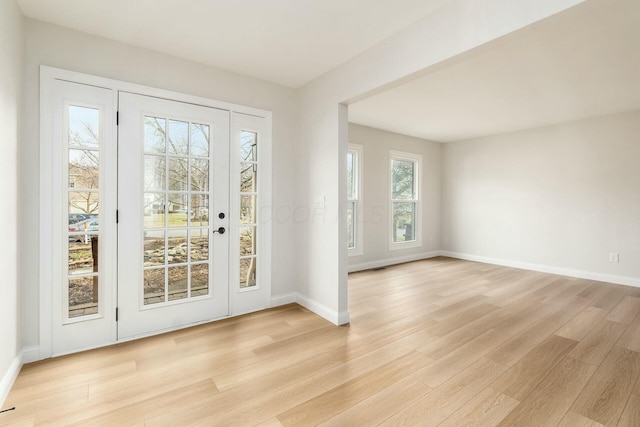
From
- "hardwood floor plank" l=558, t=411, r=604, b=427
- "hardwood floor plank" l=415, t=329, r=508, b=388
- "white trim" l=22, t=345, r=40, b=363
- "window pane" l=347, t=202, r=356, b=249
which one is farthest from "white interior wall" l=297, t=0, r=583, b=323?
"white trim" l=22, t=345, r=40, b=363

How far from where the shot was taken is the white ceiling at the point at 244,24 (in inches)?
84.8

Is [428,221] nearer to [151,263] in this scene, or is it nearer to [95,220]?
[151,263]

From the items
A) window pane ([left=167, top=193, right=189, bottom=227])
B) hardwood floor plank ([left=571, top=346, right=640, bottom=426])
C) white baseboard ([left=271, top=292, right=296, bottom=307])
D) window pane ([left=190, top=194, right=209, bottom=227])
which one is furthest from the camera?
white baseboard ([left=271, top=292, right=296, bottom=307])

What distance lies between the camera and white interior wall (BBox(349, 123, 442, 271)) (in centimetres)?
550

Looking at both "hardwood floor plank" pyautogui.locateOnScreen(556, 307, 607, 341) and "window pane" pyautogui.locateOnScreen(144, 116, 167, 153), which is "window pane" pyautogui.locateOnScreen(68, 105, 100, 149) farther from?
"hardwood floor plank" pyautogui.locateOnScreen(556, 307, 607, 341)

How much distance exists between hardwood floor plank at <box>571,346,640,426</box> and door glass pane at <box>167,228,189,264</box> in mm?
3221

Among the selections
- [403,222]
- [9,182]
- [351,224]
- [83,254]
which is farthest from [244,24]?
[403,222]

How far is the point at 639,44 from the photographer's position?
259cm

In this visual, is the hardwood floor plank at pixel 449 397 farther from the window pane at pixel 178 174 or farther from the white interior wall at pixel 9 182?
the window pane at pixel 178 174

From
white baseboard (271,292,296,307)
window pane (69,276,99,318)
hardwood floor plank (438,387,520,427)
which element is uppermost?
window pane (69,276,99,318)

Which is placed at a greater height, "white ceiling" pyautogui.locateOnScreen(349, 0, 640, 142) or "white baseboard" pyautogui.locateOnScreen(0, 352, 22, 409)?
"white ceiling" pyautogui.locateOnScreen(349, 0, 640, 142)

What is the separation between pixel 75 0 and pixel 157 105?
0.87 metres

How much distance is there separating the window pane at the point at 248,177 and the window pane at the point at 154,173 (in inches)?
30.2

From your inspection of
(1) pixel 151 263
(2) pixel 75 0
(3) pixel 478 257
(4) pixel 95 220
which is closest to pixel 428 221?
(3) pixel 478 257
